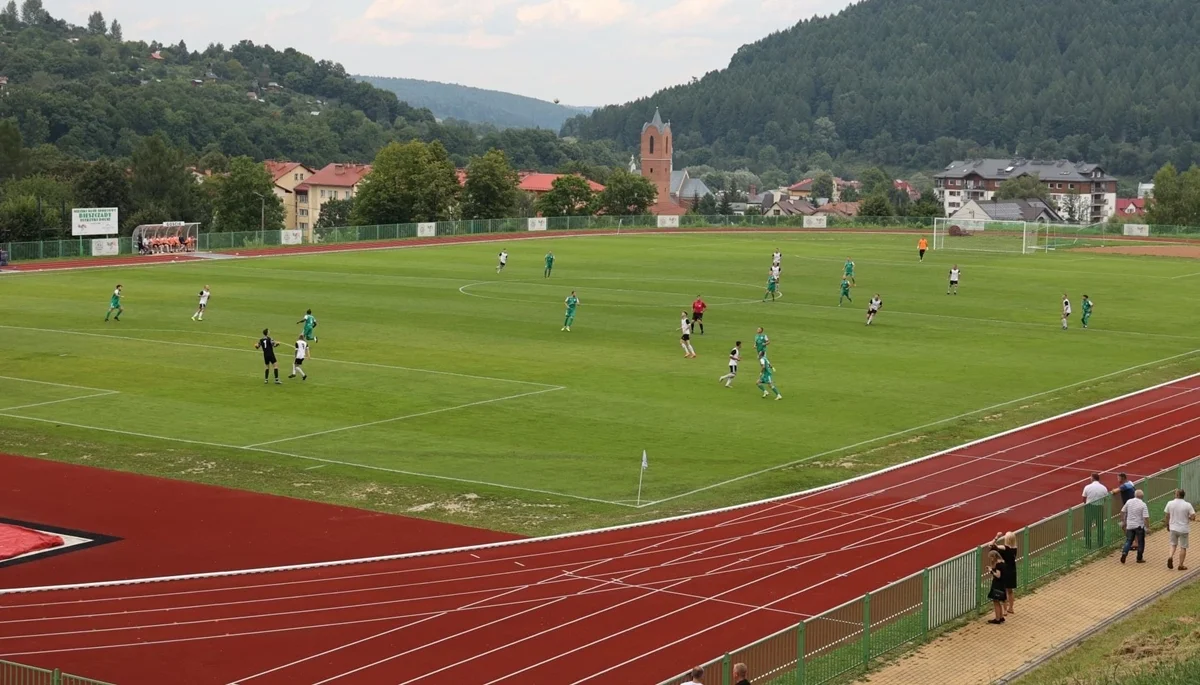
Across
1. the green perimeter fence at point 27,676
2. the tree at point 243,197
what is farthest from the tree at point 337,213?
the green perimeter fence at point 27,676

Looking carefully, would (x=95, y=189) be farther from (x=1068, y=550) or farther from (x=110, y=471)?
(x=1068, y=550)

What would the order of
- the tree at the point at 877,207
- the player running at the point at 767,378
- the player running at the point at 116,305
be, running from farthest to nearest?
1. the tree at the point at 877,207
2. the player running at the point at 116,305
3. the player running at the point at 767,378

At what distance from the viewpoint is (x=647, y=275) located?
8212 cm

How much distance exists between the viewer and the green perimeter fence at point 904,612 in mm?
19188

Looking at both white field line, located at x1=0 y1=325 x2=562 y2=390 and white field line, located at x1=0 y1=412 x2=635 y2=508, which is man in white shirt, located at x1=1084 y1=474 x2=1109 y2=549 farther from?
white field line, located at x1=0 y1=325 x2=562 y2=390

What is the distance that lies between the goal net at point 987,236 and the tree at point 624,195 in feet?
103

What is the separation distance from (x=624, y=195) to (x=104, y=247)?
200ft

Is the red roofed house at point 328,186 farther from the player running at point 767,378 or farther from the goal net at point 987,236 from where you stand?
the player running at point 767,378

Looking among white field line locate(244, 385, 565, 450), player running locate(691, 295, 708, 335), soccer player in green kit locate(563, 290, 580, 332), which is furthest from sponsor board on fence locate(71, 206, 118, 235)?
white field line locate(244, 385, 565, 450)

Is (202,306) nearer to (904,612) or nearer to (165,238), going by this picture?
(165,238)

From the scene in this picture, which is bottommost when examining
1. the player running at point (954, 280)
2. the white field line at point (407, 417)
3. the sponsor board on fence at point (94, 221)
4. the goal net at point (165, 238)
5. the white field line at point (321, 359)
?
the white field line at point (407, 417)

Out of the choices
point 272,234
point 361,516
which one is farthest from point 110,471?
point 272,234

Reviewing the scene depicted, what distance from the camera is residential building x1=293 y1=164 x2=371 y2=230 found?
7594 inches

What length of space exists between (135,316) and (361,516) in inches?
1368
